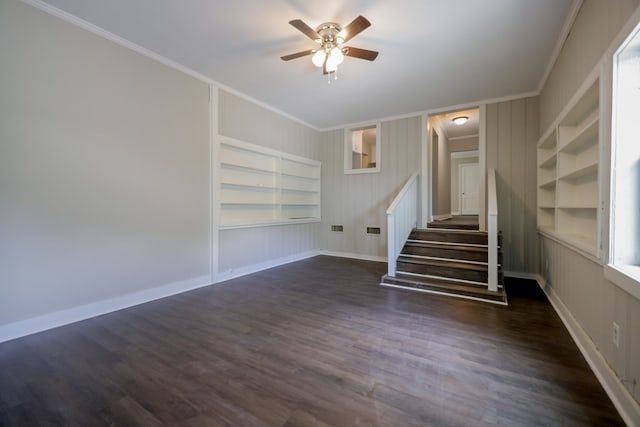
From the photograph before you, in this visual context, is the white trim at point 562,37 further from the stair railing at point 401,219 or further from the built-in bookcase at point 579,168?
the stair railing at point 401,219

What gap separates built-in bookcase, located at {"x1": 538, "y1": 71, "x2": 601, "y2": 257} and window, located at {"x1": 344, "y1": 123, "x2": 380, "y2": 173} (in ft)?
9.01

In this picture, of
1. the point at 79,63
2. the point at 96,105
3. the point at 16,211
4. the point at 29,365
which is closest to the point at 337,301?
the point at 29,365

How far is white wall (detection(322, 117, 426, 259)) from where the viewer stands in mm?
5117

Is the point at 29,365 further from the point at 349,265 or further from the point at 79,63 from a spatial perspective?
the point at 349,265

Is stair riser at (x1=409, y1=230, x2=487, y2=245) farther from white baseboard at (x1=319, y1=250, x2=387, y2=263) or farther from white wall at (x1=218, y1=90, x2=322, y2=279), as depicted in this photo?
white wall at (x1=218, y1=90, x2=322, y2=279)

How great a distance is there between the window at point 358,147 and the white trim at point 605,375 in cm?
381

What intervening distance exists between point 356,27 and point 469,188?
7.48 metres

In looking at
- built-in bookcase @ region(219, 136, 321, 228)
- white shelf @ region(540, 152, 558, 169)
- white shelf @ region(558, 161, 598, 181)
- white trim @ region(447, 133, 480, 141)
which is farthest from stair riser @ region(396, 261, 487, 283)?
white trim @ region(447, 133, 480, 141)

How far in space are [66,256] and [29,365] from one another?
986mm

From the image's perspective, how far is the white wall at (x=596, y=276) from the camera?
139 cm

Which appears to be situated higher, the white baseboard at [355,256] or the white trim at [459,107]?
the white trim at [459,107]

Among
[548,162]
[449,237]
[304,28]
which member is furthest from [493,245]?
[304,28]

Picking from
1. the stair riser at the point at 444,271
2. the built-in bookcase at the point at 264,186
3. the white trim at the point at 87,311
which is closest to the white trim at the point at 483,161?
the stair riser at the point at 444,271

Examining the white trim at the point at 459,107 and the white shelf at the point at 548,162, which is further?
the white trim at the point at 459,107
